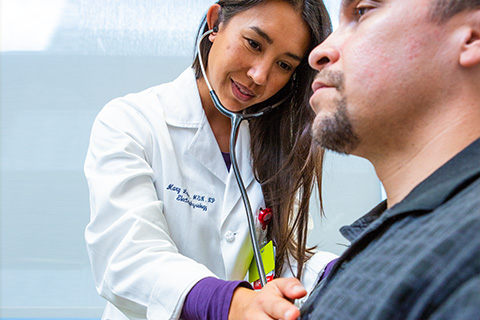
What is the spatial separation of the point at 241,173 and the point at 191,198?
0.61 ft

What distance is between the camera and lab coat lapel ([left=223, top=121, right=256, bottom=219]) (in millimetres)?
1347

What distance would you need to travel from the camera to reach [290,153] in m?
1.40

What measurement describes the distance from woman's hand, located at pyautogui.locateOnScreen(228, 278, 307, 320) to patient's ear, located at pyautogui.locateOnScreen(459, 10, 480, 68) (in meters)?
0.41

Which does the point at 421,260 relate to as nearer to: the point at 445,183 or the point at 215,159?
the point at 445,183

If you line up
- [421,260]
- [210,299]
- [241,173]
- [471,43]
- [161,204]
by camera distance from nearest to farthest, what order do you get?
[421,260] < [471,43] < [210,299] < [161,204] < [241,173]

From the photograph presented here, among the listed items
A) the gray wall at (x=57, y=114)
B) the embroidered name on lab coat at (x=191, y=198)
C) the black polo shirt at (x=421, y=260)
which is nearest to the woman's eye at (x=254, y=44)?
the embroidered name on lab coat at (x=191, y=198)

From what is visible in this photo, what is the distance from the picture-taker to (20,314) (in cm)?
210

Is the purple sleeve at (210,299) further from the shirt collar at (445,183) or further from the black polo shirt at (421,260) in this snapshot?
the shirt collar at (445,183)

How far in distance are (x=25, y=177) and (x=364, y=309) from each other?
6.04 ft

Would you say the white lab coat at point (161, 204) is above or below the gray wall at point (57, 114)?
above

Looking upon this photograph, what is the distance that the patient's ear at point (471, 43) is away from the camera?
26.2 inches

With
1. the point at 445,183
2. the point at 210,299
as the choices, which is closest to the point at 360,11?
the point at 445,183

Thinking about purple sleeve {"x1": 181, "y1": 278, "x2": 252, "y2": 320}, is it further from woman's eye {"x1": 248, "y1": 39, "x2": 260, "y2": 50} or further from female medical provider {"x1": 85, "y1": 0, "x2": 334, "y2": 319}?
woman's eye {"x1": 248, "y1": 39, "x2": 260, "y2": 50}

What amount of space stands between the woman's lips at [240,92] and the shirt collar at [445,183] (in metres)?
0.75
